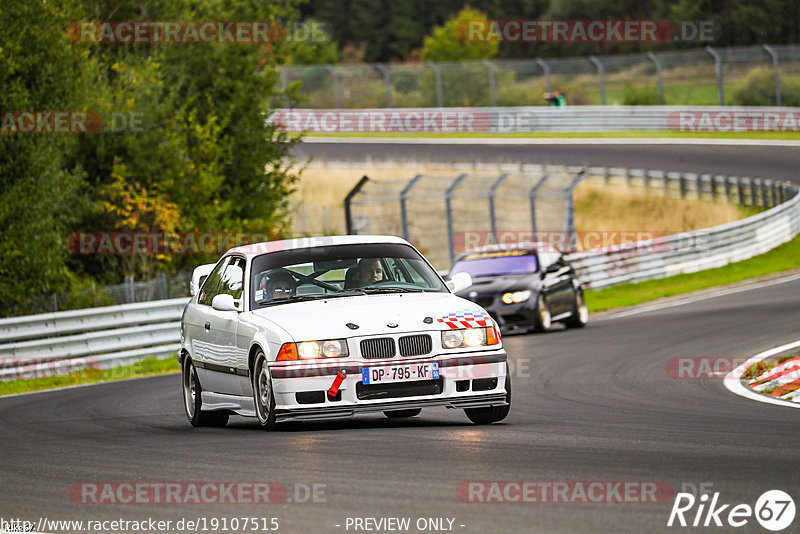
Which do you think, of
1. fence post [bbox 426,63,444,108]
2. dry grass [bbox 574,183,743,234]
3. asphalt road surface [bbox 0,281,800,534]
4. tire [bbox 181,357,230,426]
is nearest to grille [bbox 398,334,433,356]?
asphalt road surface [bbox 0,281,800,534]

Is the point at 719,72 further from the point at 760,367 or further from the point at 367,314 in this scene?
the point at 367,314

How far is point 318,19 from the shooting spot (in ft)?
379

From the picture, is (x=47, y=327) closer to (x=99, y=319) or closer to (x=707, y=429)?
(x=99, y=319)

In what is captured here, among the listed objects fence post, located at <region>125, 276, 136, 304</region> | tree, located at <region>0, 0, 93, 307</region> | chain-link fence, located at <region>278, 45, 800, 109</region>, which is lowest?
fence post, located at <region>125, 276, 136, 304</region>

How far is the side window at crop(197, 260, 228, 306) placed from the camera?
39.2 ft

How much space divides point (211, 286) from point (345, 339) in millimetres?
2678

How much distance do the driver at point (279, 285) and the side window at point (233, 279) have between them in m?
0.29

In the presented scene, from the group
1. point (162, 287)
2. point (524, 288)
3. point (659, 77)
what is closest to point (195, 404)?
point (524, 288)

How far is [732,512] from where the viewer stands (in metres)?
6.25

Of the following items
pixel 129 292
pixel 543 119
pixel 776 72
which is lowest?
pixel 129 292

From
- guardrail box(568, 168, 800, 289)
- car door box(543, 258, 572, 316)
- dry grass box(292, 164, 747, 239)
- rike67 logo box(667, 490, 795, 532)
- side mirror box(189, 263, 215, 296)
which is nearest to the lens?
rike67 logo box(667, 490, 795, 532)

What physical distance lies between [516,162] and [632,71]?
8147mm

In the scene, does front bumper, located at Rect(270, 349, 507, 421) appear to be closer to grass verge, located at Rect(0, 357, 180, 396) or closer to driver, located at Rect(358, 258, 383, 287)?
driver, located at Rect(358, 258, 383, 287)

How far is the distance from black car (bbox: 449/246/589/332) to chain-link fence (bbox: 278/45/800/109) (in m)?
25.2
